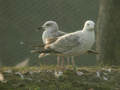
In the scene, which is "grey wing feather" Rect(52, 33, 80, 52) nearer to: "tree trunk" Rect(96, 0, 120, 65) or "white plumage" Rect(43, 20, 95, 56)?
"white plumage" Rect(43, 20, 95, 56)

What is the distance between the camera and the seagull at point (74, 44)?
9258 mm

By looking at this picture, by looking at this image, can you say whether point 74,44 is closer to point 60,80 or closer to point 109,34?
point 60,80

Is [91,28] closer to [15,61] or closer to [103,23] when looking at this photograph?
[103,23]

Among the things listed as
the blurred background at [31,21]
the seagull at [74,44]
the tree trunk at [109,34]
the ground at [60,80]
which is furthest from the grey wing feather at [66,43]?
the blurred background at [31,21]

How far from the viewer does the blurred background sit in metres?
15.5

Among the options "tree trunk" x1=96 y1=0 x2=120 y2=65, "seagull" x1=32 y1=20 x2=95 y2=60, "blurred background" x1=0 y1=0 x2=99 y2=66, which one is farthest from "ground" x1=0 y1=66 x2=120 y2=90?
"blurred background" x1=0 y1=0 x2=99 y2=66

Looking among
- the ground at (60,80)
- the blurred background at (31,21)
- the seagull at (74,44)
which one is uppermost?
the blurred background at (31,21)

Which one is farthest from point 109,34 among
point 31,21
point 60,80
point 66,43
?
point 31,21

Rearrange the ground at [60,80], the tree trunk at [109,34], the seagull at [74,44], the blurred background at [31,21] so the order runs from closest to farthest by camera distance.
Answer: the ground at [60,80] → the seagull at [74,44] → the tree trunk at [109,34] → the blurred background at [31,21]

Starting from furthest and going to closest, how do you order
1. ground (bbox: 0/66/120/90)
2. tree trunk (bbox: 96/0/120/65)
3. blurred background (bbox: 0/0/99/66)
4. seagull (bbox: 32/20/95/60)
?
1. blurred background (bbox: 0/0/99/66)
2. tree trunk (bbox: 96/0/120/65)
3. seagull (bbox: 32/20/95/60)
4. ground (bbox: 0/66/120/90)

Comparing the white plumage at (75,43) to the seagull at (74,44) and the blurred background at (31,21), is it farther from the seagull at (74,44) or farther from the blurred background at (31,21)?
the blurred background at (31,21)

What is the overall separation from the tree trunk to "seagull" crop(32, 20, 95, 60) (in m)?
2.95

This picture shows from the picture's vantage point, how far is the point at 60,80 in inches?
344

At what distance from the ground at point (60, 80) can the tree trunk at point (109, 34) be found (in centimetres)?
267
